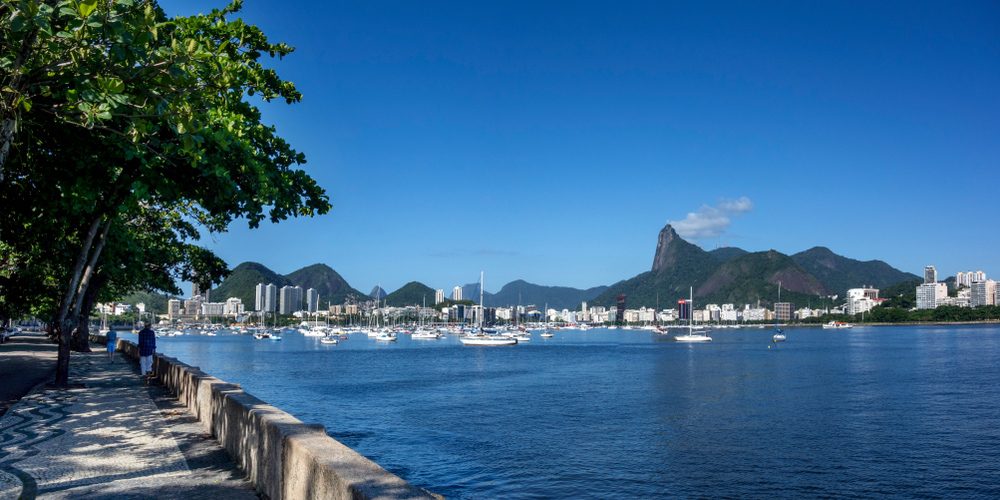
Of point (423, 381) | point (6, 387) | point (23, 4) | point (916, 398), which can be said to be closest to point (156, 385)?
point (6, 387)

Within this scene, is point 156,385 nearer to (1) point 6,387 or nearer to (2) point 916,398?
(1) point 6,387

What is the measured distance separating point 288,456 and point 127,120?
4.56 meters

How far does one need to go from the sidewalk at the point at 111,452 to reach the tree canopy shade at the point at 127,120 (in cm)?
332

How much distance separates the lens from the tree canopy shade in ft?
21.2

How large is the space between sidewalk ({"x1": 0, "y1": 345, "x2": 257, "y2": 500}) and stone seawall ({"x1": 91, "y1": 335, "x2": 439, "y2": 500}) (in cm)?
25

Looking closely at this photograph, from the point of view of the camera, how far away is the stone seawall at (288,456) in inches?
217

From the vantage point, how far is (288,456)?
6914mm

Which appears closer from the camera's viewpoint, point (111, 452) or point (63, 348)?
point (111, 452)

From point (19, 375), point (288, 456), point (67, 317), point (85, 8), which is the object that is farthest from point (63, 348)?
point (85, 8)

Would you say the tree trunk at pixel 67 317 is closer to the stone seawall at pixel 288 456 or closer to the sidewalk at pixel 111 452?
the sidewalk at pixel 111 452

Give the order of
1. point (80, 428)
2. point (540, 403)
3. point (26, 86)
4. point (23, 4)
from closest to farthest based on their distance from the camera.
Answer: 1. point (23, 4)
2. point (26, 86)
3. point (80, 428)
4. point (540, 403)

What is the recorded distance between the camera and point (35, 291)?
91.2 feet

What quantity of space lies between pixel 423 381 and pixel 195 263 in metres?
22.8

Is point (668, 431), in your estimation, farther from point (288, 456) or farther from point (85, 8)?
point (85, 8)
